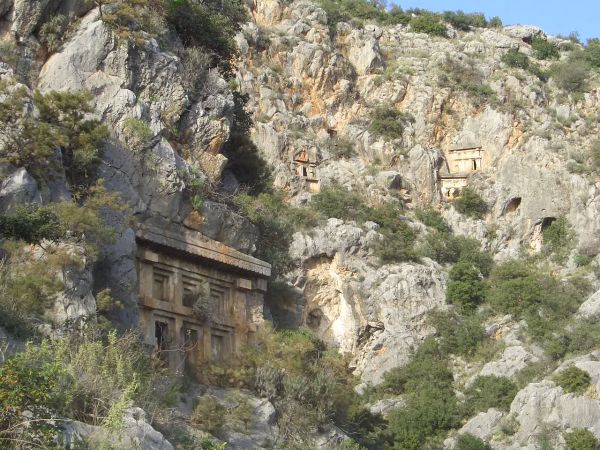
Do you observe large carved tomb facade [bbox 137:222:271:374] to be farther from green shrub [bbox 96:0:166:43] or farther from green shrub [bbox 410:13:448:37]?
green shrub [bbox 410:13:448:37]

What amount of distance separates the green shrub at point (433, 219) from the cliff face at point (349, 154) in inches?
14.4

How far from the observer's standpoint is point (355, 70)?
56.6 m

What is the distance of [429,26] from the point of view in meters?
62.1

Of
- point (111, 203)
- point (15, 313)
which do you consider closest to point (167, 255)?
point (111, 203)

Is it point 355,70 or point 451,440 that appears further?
point 355,70

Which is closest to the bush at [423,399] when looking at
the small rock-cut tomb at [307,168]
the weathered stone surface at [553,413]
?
the weathered stone surface at [553,413]

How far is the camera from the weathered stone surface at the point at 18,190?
2175cm

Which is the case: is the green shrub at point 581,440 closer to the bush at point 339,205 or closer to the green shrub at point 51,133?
the bush at point 339,205

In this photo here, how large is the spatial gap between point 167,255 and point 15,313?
25.0 feet

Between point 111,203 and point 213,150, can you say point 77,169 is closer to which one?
point 111,203

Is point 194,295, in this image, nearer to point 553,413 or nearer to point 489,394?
point 553,413

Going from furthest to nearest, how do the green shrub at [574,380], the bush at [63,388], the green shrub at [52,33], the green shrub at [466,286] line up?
1. the green shrub at [466,286]
2. the green shrub at [574,380]
3. the green shrub at [52,33]
4. the bush at [63,388]

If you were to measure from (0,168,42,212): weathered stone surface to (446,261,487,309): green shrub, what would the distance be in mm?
25668

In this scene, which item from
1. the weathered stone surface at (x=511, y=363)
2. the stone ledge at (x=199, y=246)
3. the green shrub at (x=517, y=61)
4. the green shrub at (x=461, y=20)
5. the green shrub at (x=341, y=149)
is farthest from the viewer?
the green shrub at (x=461, y=20)
